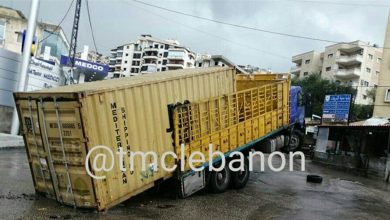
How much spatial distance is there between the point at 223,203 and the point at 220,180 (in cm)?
127

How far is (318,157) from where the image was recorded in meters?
28.4

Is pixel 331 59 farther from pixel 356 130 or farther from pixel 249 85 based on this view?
pixel 249 85

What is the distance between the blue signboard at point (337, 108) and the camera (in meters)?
26.5

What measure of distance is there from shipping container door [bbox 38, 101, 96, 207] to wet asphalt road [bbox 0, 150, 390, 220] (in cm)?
33

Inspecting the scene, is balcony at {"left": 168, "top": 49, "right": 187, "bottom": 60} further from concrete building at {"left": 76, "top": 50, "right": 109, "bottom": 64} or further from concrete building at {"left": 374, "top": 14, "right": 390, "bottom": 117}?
concrete building at {"left": 374, "top": 14, "right": 390, "bottom": 117}

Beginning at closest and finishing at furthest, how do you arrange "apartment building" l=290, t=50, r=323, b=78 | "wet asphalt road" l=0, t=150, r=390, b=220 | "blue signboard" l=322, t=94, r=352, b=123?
"wet asphalt road" l=0, t=150, r=390, b=220
"blue signboard" l=322, t=94, r=352, b=123
"apartment building" l=290, t=50, r=323, b=78

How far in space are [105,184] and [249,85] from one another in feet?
23.3

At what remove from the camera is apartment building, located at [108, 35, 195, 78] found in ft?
379

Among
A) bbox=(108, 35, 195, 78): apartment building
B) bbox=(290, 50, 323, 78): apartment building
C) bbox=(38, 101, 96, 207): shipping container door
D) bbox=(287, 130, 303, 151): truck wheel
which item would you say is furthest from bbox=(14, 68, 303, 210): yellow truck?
bbox=(108, 35, 195, 78): apartment building

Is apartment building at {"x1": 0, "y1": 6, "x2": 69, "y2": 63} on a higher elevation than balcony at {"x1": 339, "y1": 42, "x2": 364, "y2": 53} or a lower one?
higher

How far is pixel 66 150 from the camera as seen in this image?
8.47 m

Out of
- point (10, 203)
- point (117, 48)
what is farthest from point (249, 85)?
point (117, 48)

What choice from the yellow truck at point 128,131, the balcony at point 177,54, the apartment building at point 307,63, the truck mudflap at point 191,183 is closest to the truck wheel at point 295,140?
the yellow truck at point 128,131

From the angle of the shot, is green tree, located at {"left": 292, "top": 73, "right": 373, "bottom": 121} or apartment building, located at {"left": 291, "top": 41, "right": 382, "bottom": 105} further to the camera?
apartment building, located at {"left": 291, "top": 41, "right": 382, "bottom": 105}
